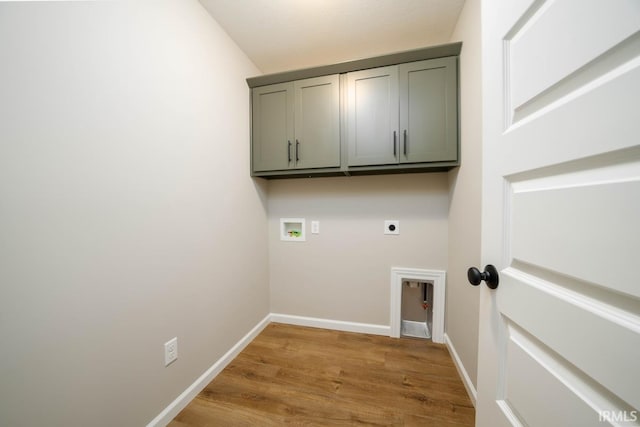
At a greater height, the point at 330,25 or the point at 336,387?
the point at 330,25

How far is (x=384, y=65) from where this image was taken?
1688mm

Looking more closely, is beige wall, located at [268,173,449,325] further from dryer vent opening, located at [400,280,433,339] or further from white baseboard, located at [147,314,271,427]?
white baseboard, located at [147,314,271,427]

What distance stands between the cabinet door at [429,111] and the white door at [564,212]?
100cm

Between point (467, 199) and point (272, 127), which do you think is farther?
point (272, 127)

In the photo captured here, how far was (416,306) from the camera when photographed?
6.97ft

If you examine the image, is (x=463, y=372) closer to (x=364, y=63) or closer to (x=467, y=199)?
(x=467, y=199)

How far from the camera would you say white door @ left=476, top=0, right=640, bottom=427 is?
1.11ft

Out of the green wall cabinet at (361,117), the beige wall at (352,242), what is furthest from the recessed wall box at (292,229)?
the green wall cabinet at (361,117)

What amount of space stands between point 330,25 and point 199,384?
2672 mm

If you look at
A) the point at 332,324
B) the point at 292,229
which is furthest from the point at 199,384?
the point at 292,229

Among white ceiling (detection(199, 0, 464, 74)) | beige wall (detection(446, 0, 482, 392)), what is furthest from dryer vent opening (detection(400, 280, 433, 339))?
white ceiling (detection(199, 0, 464, 74))

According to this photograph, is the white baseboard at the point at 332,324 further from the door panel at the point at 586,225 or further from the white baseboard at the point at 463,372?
the door panel at the point at 586,225

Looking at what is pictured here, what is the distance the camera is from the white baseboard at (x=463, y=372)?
1.32m

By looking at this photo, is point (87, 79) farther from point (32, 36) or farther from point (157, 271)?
point (157, 271)
